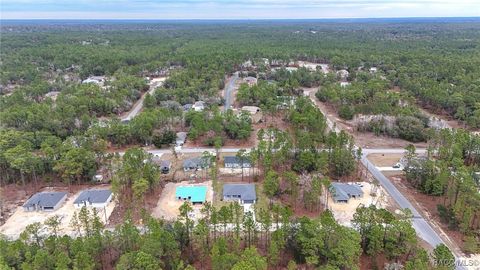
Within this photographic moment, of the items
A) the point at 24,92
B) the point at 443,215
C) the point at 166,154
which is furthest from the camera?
the point at 24,92

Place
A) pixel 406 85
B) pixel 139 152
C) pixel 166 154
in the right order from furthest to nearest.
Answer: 1. pixel 406 85
2. pixel 166 154
3. pixel 139 152

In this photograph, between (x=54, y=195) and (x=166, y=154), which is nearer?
(x=54, y=195)

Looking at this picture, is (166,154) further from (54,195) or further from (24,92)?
(24,92)

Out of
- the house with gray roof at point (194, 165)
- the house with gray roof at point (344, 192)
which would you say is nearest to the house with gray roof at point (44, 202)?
the house with gray roof at point (194, 165)

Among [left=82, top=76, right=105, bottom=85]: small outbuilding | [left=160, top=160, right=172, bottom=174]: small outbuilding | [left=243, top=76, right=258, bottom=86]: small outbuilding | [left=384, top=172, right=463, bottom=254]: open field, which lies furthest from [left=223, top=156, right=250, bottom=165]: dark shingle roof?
[left=82, top=76, right=105, bottom=85]: small outbuilding

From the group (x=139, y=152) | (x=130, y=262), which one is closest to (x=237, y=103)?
(x=139, y=152)

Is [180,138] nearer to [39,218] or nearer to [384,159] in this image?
[39,218]

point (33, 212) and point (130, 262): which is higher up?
point (130, 262)
